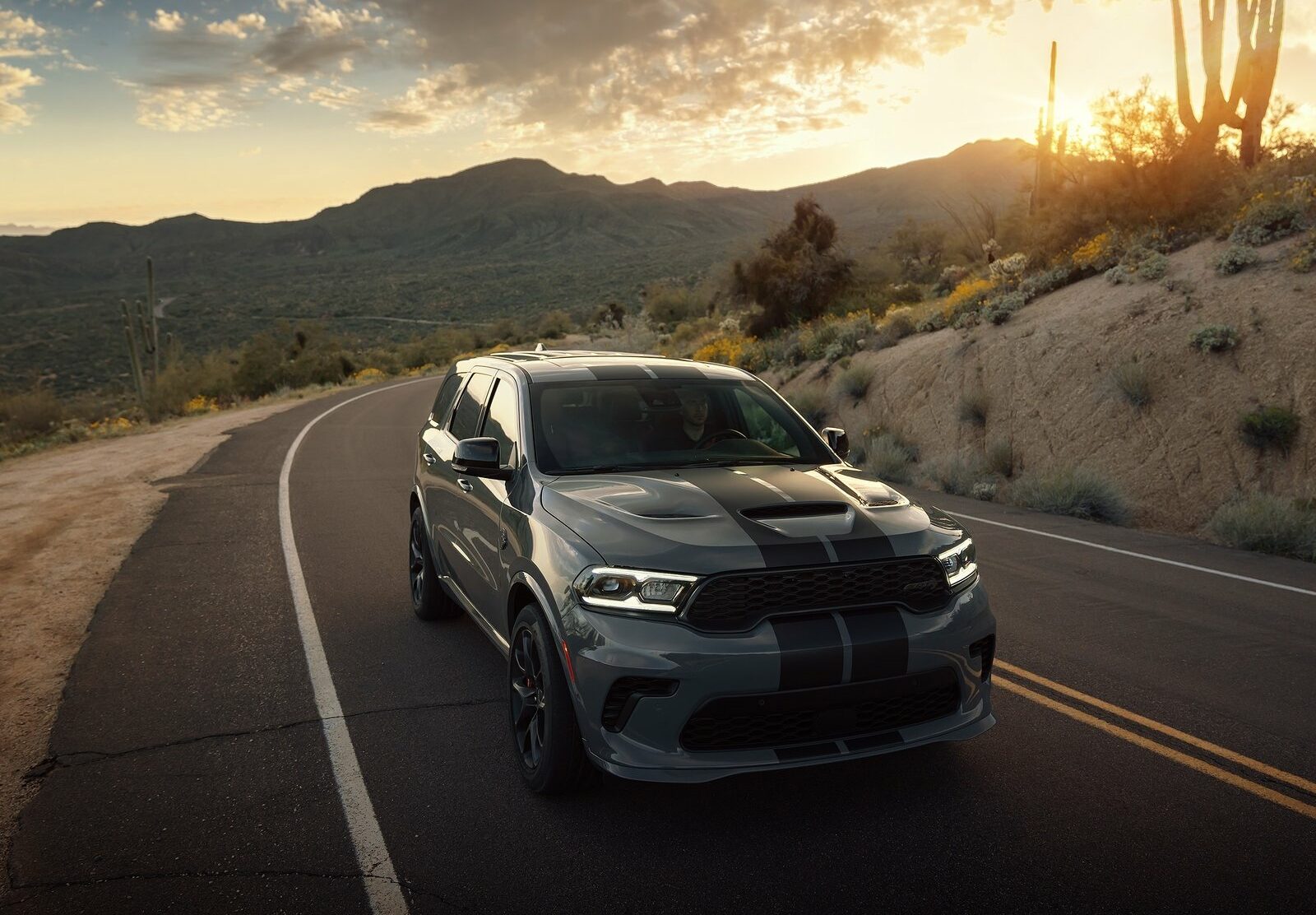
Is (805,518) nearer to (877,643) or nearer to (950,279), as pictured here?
(877,643)

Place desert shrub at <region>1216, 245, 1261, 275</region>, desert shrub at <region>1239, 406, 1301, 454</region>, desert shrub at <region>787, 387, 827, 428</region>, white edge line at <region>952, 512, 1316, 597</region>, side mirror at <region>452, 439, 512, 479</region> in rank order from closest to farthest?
side mirror at <region>452, 439, 512, 479</region> < white edge line at <region>952, 512, 1316, 597</region> < desert shrub at <region>1239, 406, 1301, 454</region> < desert shrub at <region>1216, 245, 1261, 275</region> < desert shrub at <region>787, 387, 827, 428</region>

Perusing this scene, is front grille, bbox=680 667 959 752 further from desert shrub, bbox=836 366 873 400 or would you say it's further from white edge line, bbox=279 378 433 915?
desert shrub, bbox=836 366 873 400

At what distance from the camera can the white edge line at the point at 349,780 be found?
3.51m

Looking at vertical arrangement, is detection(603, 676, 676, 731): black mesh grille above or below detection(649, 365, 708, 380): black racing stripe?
below

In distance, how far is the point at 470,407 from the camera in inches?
247

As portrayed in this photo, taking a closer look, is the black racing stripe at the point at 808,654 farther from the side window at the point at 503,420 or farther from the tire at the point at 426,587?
the tire at the point at 426,587

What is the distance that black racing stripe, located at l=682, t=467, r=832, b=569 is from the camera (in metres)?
3.69

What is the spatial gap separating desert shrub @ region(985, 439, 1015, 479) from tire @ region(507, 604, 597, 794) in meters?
11.4

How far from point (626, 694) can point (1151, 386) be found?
12775 mm

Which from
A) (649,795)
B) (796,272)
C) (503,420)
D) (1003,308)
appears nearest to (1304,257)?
(1003,308)

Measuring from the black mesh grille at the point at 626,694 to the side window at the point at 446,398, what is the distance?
348cm

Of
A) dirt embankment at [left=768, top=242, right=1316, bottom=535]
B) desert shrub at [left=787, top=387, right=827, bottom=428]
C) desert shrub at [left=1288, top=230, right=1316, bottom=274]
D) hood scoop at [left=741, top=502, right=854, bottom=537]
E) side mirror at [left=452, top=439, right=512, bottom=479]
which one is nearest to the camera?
hood scoop at [left=741, top=502, right=854, bottom=537]

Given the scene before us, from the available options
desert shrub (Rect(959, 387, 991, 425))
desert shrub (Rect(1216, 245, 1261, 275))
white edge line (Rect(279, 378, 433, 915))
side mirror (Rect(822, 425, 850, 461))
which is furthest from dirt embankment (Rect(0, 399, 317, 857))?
desert shrub (Rect(1216, 245, 1261, 275))

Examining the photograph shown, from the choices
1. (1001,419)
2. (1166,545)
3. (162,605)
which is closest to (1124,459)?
(1001,419)
